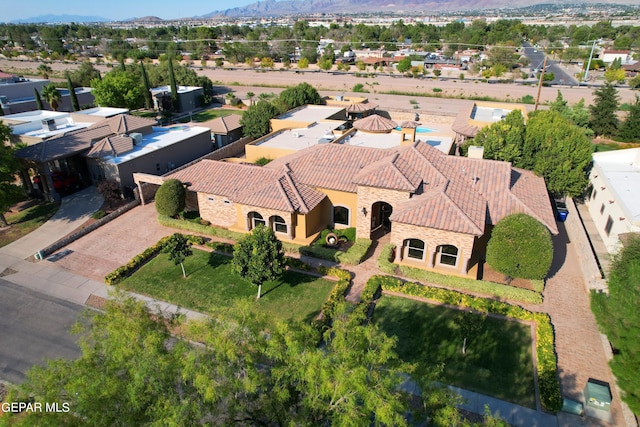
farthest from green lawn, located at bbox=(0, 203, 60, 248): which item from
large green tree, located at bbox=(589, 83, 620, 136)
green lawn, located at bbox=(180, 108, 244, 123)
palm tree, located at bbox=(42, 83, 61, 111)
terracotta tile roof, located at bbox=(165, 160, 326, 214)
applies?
large green tree, located at bbox=(589, 83, 620, 136)

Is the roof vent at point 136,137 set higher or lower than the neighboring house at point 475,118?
higher

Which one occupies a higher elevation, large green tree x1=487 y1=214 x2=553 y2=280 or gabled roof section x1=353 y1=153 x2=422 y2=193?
gabled roof section x1=353 y1=153 x2=422 y2=193

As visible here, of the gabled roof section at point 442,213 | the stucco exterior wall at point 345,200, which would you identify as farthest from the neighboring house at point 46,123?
the gabled roof section at point 442,213

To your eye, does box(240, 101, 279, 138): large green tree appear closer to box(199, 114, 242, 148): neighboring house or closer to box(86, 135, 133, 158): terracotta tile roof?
box(199, 114, 242, 148): neighboring house

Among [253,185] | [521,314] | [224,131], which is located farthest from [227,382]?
[224,131]

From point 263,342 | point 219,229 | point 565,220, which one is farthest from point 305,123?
point 263,342

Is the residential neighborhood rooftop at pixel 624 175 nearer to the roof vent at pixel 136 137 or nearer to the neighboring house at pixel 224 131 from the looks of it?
the neighboring house at pixel 224 131
